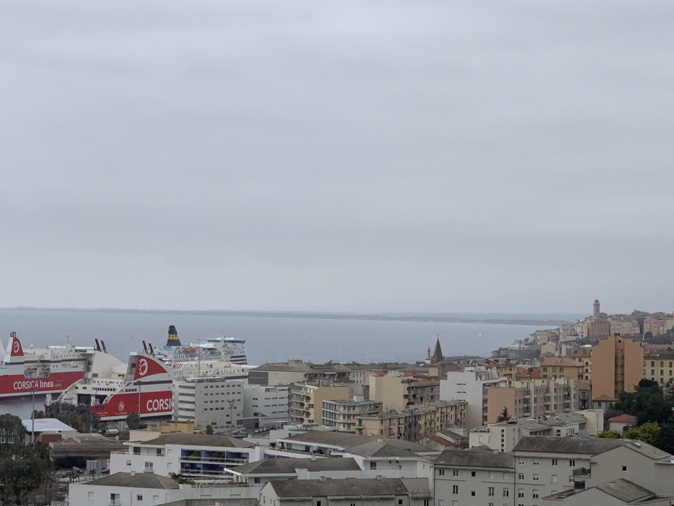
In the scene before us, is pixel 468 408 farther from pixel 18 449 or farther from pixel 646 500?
pixel 646 500

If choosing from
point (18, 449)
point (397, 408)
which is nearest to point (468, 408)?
point (397, 408)

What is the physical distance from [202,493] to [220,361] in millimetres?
59451

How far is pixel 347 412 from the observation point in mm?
44250

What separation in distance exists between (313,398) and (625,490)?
28281 millimetres

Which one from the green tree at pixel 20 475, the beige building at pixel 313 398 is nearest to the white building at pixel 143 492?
the green tree at pixel 20 475

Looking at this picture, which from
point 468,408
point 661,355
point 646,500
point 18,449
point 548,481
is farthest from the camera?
point 661,355

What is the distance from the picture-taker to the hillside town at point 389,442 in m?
25.8

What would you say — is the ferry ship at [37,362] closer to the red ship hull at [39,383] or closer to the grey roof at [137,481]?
the red ship hull at [39,383]

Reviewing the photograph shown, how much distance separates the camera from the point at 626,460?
24344 millimetres

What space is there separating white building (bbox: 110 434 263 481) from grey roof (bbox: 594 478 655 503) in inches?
427

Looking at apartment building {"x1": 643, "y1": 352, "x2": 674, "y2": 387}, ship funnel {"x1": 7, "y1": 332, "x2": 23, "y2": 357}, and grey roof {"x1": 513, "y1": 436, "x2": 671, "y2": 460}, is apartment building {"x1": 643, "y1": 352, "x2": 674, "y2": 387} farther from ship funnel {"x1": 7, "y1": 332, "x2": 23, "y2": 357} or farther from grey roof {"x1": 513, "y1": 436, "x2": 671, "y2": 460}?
ship funnel {"x1": 7, "y1": 332, "x2": 23, "y2": 357}

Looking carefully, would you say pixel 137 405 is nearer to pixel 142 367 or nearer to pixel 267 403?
pixel 142 367

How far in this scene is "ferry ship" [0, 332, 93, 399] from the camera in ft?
269

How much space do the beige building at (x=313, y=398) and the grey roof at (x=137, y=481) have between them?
765 inches
